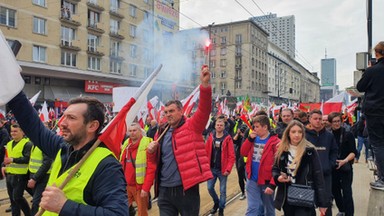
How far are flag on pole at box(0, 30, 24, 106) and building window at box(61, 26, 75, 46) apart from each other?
3139 centimetres

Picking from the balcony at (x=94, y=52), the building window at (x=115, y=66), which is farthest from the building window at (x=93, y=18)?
the building window at (x=115, y=66)

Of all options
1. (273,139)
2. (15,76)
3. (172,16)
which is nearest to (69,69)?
(172,16)

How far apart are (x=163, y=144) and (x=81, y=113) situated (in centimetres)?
199

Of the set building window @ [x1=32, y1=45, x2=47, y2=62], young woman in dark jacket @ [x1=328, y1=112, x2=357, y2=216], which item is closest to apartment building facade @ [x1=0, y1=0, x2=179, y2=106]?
building window @ [x1=32, y1=45, x2=47, y2=62]

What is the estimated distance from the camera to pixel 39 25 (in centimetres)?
2895

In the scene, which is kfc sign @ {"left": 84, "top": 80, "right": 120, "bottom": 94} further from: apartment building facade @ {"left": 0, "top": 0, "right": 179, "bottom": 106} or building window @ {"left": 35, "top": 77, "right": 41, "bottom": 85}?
building window @ {"left": 35, "top": 77, "right": 41, "bottom": 85}

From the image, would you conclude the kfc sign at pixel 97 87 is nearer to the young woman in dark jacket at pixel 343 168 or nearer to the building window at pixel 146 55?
the building window at pixel 146 55

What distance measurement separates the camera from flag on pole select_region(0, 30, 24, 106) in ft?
6.62

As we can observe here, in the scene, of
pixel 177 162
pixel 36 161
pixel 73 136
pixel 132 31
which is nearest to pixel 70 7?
pixel 132 31

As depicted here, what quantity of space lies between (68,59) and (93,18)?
560 centimetres

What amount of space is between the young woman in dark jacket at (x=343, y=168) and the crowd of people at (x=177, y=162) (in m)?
0.02

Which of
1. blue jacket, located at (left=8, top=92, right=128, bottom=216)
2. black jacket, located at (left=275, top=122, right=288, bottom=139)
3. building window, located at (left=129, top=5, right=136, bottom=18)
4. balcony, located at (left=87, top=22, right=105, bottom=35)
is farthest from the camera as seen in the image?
building window, located at (left=129, top=5, right=136, bottom=18)

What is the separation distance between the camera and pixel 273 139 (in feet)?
16.9

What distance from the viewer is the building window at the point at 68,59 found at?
31.1 metres
